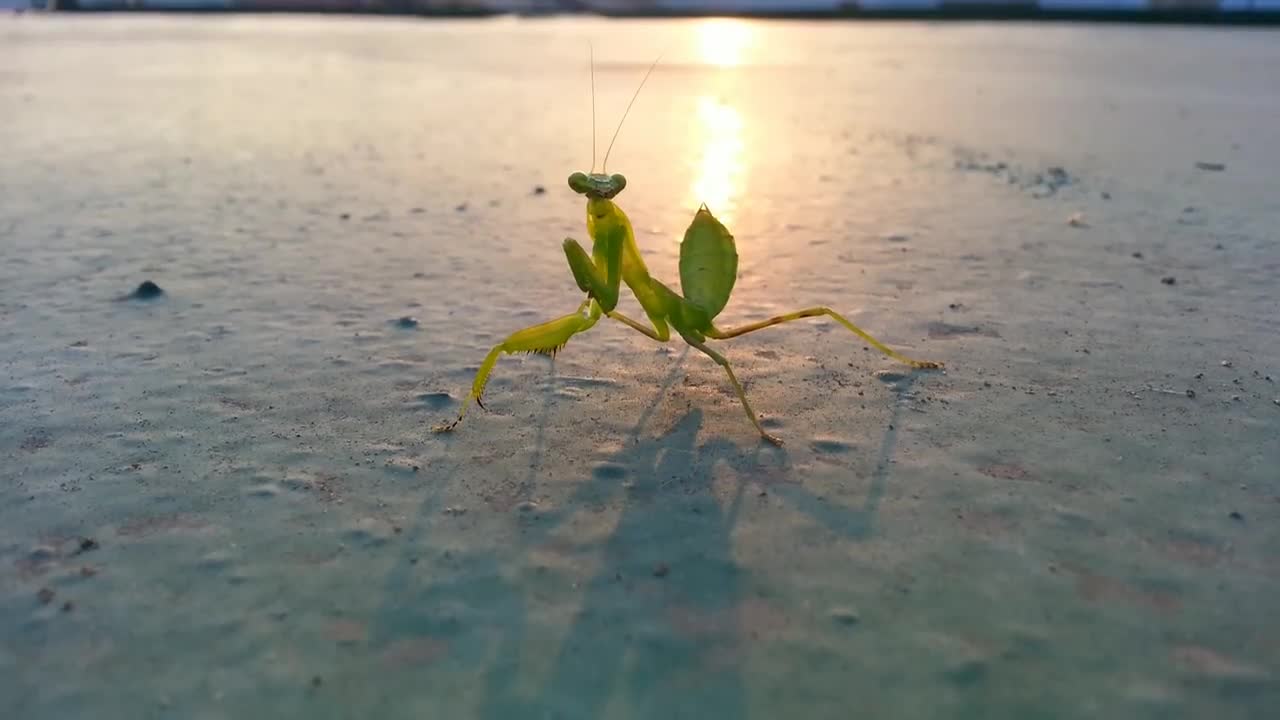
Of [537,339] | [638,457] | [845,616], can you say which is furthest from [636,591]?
[537,339]

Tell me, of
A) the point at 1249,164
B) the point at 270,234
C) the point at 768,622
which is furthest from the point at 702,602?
the point at 1249,164

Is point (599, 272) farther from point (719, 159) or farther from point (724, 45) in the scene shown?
point (724, 45)

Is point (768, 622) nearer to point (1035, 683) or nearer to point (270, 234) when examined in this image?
point (1035, 683)

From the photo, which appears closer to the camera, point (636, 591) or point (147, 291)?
point (636, 591)

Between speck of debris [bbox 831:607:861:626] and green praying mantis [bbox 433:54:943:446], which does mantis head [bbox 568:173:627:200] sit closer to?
green praying mantis [bbox 433:54:943:446]

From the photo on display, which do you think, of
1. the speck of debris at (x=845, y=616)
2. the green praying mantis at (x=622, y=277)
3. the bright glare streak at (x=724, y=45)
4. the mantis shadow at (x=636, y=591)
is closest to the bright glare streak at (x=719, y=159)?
the green praying mantis at (x=622, y=277)
